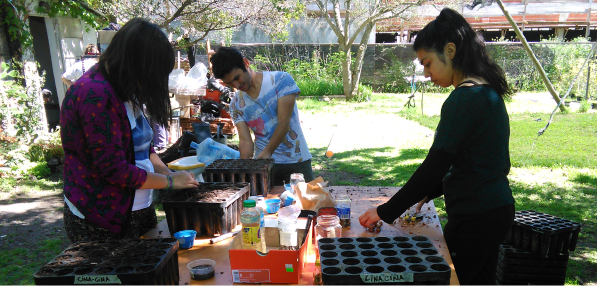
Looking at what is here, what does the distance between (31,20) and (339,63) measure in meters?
10.2

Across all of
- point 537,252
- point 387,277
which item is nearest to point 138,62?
point 387,277

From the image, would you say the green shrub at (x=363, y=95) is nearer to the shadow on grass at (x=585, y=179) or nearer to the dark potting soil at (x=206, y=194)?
the shadow on grass at (x=585, y=179)

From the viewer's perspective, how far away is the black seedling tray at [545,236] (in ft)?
9.12

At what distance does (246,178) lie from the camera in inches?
109

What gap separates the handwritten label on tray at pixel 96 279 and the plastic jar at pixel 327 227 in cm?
101

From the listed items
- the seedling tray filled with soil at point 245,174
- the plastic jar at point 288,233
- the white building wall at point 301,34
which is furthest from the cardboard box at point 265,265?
the white building wall at point 301,34

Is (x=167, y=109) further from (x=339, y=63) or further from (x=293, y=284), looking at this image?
(x=339, y=63)

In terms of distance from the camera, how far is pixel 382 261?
4.92 feet

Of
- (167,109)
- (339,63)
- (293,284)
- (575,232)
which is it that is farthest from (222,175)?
(339,63)

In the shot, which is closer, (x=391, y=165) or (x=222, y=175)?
(x=222, y=175)

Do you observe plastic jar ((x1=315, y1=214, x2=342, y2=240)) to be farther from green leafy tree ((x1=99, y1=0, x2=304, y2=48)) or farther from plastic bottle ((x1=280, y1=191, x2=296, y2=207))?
green leafy tree ((x1=99, y1=0, x2=304, y2=48))

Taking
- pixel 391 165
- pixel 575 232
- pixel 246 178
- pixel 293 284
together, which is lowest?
pixel 391 165

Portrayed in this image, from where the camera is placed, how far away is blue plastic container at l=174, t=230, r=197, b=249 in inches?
81.3

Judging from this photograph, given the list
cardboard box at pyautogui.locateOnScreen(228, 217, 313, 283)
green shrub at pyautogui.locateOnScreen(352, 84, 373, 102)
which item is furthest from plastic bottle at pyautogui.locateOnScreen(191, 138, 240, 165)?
green shrub at pyautogui.locateOnScreen(352, 84, 373, 102)
